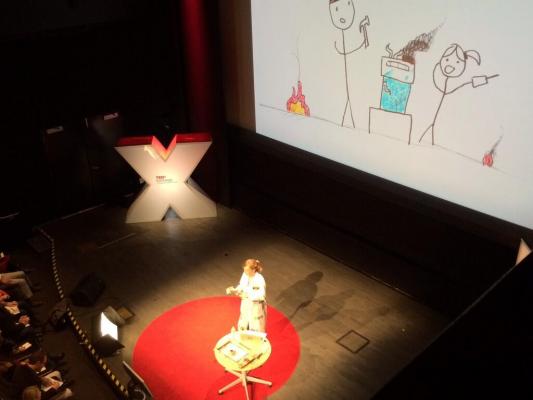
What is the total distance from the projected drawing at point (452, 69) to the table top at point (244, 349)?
10.9 ft

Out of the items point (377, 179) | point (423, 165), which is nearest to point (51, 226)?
point (377, 179)

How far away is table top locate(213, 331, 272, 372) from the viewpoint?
21.9 ft

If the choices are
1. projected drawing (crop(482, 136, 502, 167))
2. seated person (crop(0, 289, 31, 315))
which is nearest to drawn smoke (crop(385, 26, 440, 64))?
projected drawing (crop(482, 136, 502, 167))

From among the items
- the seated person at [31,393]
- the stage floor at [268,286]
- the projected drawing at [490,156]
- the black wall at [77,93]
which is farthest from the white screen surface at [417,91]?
the seated person at [31,393]

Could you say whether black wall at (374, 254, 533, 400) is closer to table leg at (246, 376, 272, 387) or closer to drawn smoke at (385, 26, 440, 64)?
table leg at (246, 376, 272, 387)

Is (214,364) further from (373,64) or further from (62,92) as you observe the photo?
(62,92)

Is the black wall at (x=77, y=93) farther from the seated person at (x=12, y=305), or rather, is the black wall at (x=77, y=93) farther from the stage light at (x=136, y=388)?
the stage light at (x=136, y=388)

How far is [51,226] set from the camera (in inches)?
396

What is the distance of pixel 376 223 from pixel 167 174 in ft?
11.6

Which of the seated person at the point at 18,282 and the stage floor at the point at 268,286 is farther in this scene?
the seated person at the point at 18,282

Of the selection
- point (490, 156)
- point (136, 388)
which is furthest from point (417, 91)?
point (136, 388)

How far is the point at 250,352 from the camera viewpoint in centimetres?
669

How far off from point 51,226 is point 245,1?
492 cm

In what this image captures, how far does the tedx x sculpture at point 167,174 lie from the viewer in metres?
9.34
